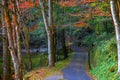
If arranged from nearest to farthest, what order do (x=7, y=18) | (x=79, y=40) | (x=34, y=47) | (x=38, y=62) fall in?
(x=7, y=18) < (x=38, y=62) < (x=34, y=47) < (x=79, y=40)

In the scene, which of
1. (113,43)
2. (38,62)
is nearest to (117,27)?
(113,43)

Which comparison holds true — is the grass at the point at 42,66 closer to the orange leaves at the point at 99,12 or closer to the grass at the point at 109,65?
the grass at the point at 109,65

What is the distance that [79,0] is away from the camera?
23.8 metres

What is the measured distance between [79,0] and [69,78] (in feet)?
35.0

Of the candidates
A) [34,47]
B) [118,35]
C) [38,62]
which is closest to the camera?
[118,35]

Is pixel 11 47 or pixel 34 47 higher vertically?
pixel 11 47

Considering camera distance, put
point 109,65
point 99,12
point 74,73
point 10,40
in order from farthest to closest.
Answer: point 99,12 < point 74,73 < point 109,65 < point 10,40

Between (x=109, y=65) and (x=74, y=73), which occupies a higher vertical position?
(x=109, y=65)

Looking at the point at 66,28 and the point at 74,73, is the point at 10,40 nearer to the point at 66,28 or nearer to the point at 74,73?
the point at 74,73

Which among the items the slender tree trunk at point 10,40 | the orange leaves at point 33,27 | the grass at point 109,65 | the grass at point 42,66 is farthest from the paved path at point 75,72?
the slender tree trunk at point 10,40

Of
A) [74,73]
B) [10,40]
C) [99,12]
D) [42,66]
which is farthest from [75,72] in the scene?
[10,40]

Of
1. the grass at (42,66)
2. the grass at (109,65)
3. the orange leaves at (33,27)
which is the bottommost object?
the grass at (42,66)

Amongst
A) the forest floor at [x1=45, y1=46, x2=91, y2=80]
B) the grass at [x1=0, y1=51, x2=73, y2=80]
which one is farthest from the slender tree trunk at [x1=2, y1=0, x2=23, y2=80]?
the grass at [x1=0, y1=51, x2=73, y2=80]

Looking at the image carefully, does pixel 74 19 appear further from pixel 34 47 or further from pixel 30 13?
pixel 34 47
